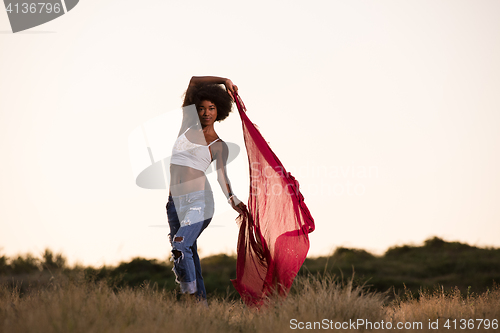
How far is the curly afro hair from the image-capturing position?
4773 mm

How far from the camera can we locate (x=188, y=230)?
437cm

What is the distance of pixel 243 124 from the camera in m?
5.12

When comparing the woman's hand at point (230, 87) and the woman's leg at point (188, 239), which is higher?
the woman's hand at point (230, 87)

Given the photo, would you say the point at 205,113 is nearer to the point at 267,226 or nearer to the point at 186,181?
the point at 186,181

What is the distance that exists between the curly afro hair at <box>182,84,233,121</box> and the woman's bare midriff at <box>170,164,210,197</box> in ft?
2.47

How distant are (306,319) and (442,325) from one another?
1.60 meters

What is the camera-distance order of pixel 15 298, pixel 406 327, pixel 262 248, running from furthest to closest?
pixel 262 248, pixel 15 298, pixel 406 327

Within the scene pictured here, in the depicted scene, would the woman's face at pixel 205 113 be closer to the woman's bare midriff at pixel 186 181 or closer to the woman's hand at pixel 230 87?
the woman's hand at pixel 230 87

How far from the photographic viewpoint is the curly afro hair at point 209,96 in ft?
15.7

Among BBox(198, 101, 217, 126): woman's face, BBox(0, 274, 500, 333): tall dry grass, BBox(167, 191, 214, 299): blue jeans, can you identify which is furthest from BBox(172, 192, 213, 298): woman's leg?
BBox(198, 101, 217, 126): woman's face

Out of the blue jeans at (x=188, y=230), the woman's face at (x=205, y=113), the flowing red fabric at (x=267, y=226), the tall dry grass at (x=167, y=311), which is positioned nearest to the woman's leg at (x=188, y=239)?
the blue jeans at (x=188, y=230)

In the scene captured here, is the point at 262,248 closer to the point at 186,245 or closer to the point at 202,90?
the point at 186,245

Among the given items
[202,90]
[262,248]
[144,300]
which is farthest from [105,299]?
[202,90]

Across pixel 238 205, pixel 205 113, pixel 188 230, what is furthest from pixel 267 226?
pixel 205 113
